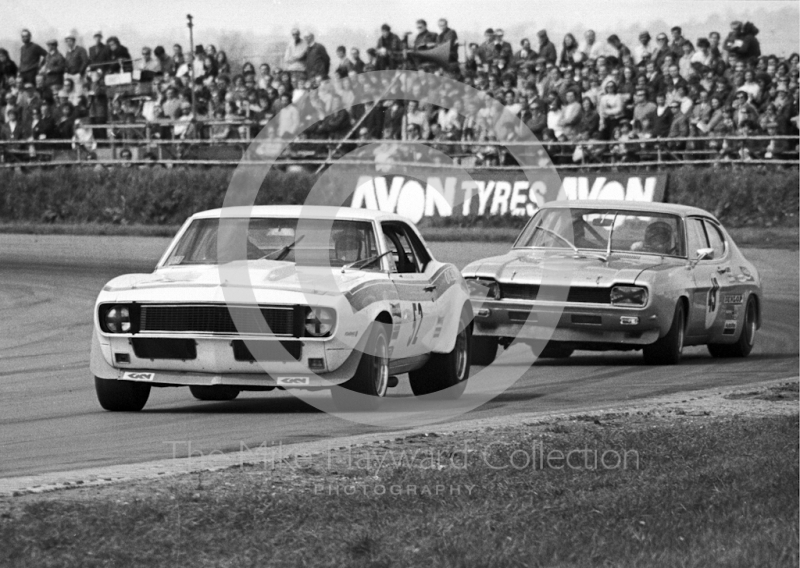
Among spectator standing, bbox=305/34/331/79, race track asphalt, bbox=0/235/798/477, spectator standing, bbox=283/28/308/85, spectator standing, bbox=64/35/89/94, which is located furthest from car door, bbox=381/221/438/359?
spectator standing, bbox=64/35/89/94

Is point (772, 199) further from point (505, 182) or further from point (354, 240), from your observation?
point (354, 240)

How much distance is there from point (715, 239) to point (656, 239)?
1030 millimetres

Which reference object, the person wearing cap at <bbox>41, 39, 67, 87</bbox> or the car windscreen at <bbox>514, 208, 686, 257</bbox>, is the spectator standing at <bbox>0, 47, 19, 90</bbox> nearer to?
the person wearing cap at <bbox>41, 39, 67, 87</bbox>

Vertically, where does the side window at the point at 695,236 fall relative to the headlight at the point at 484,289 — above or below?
above

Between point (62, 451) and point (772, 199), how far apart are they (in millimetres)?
18378

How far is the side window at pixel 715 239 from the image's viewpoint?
43.2ft

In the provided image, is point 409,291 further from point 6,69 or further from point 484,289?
point 6,69

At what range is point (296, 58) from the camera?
2572cm

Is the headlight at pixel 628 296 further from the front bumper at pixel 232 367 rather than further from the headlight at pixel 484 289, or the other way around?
the front bumper at pixel 232 367

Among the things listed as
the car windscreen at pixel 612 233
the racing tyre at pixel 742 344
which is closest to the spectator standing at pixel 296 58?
the car windscreen at pixel 612 233

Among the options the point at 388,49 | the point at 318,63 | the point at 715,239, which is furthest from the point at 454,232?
the point at 715,239

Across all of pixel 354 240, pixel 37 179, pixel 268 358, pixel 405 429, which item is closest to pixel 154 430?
pixel 268 358

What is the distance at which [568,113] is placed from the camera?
923 inches

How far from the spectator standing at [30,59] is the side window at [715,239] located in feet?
62.8
